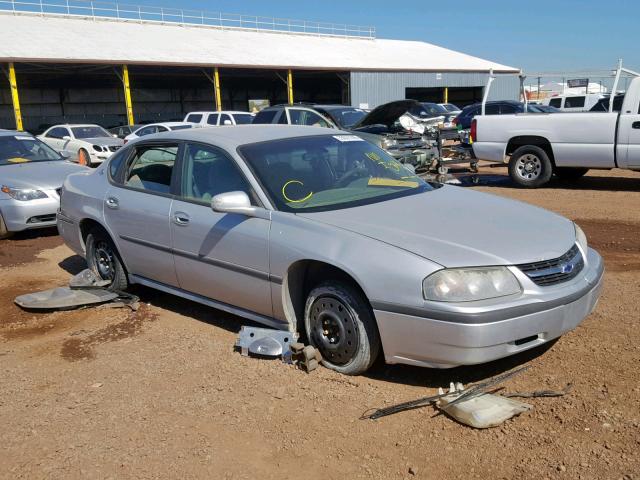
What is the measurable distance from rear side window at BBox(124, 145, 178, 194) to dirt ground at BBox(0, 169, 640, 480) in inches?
45.8

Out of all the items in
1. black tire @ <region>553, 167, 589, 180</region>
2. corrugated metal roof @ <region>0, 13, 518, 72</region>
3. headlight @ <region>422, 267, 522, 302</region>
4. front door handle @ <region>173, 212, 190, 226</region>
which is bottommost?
black tire @ <region>553, 167, 589, 180</region>

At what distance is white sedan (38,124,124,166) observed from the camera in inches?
765

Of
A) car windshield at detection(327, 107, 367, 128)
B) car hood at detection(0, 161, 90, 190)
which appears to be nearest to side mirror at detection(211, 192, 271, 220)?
car hood at detection(0, 161, 90, 190)

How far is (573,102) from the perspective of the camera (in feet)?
70.1

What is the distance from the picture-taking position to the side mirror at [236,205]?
4195 mm

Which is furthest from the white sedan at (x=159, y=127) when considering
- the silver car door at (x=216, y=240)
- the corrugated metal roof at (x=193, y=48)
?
the silver car door at (x=216, y=240)

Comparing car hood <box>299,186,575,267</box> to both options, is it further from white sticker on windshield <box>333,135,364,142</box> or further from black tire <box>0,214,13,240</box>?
black tire <box>0,214,13,240</box>

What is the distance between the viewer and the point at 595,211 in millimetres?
9219

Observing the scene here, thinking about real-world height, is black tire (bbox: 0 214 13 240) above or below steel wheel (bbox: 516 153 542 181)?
below

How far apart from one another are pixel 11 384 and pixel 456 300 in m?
3.03

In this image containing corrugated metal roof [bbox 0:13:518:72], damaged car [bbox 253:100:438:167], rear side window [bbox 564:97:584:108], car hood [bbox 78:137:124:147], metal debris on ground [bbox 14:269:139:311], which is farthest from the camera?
corrugated metal roof [bbox 0:13:518:72]

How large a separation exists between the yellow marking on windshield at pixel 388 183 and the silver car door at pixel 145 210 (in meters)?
1.62

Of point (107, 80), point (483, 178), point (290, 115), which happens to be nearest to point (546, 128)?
point (483, 178)

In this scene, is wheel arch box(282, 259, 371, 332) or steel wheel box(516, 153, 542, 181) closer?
wheel arch box(282, 259, 371, 332)
